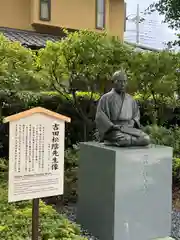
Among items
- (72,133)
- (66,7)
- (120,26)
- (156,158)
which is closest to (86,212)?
(156,158)

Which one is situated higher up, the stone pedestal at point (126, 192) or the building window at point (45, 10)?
the building window at point (45, 10)

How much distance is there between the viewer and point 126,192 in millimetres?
4902

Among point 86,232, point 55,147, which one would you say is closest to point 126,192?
point 86,232

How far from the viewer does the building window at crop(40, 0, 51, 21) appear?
14.9 metres

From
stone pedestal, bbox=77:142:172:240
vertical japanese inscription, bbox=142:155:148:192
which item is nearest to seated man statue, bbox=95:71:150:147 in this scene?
stone pedestal, bbox=77:142:172:240

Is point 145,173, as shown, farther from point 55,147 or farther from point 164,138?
point 164,138

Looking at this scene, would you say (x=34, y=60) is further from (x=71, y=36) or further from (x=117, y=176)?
(x=117, y=176)

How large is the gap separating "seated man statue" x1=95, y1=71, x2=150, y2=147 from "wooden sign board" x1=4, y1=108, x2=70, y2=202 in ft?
5.51

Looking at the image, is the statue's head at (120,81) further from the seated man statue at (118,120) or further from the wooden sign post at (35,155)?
the wooden sign post at (35,155)

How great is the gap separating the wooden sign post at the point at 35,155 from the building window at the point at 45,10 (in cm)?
1216

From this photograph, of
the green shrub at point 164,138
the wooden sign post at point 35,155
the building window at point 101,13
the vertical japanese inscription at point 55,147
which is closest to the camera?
the wooden sign post at point 35,155

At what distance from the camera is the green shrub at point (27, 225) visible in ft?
13.8

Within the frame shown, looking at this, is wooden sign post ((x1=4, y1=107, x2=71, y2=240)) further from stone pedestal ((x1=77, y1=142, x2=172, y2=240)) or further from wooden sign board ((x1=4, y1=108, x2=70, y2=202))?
stone pedestal ((x1=77, y1=142, x2=172, y2=240))

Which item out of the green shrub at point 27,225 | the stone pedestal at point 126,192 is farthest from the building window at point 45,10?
the green shrub at point 27,225
